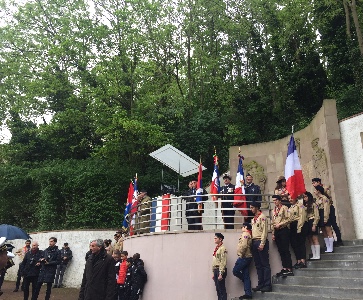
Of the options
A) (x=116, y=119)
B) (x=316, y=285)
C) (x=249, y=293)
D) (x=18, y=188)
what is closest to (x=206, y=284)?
(x=249, y=293)

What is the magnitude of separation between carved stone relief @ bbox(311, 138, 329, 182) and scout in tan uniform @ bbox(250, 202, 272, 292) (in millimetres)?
3811

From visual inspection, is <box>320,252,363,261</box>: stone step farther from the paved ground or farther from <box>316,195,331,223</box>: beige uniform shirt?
the paved ground

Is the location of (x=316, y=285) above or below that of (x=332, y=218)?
below

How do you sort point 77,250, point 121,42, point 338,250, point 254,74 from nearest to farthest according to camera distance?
point 338,250, point 77,250, point 121,42, point 254,74

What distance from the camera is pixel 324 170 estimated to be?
11.4 m

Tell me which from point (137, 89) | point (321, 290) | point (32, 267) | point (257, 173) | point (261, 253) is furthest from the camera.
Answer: point (137, 89)

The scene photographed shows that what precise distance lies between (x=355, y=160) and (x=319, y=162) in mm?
1202

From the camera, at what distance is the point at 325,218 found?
27.7 feet

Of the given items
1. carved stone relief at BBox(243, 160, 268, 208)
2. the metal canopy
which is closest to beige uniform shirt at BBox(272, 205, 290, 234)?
the metal canopy

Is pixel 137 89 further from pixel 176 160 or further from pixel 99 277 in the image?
pixel 99 277

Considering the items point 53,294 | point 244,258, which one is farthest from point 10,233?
point 244,258

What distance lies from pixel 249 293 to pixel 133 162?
12.9 m

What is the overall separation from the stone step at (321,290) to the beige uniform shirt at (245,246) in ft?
2.79

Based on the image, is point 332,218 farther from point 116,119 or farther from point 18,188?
point 18,188
